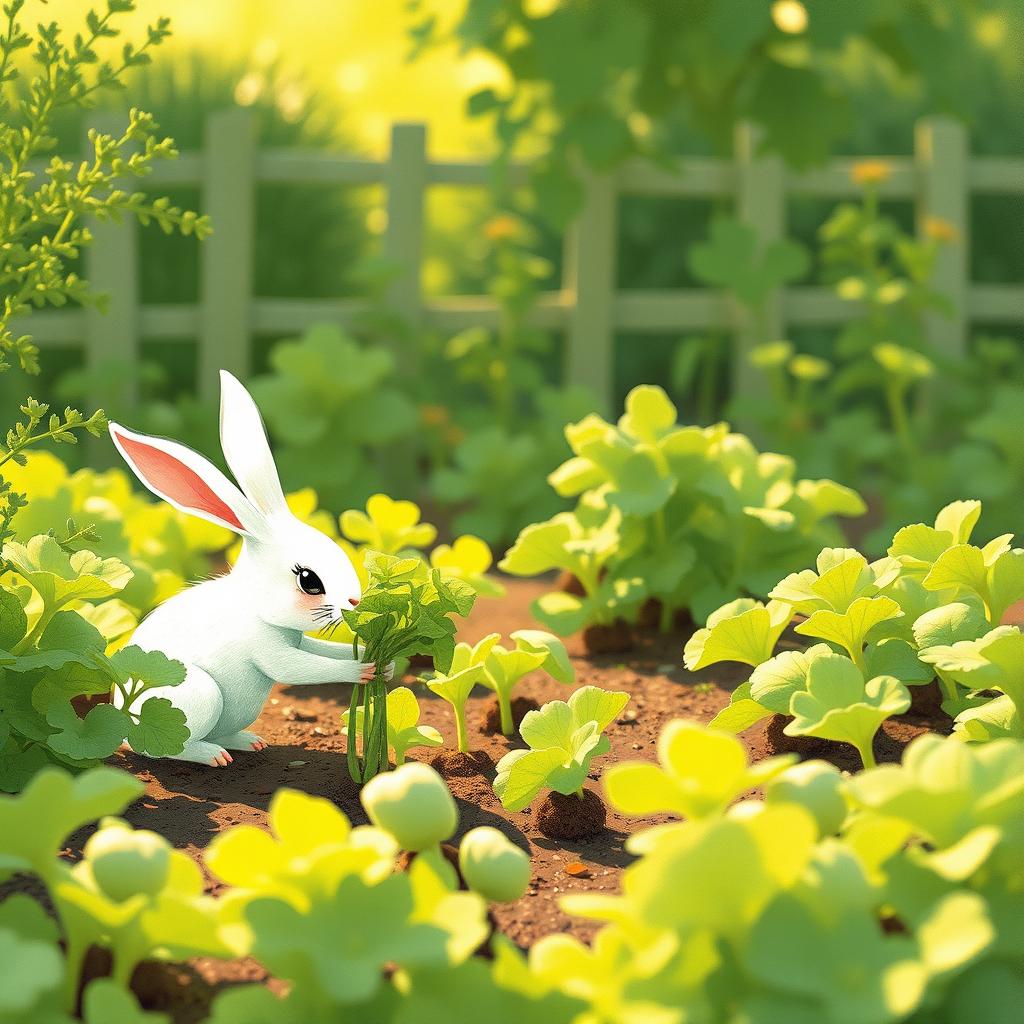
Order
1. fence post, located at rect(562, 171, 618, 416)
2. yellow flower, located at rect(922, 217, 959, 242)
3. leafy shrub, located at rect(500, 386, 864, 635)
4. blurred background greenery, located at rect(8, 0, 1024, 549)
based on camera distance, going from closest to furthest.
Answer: leafy shrub, located at rect(500, 386, 864, 635) → blurred background greenery, located at rect(8, 0, 1024, 549) → yellow flower, located at rect(922, 217, 959, 242) → fence post, located at rect(562, 171, 618, 416)

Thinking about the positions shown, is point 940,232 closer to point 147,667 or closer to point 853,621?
point 853,621

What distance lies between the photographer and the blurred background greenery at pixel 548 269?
499cm

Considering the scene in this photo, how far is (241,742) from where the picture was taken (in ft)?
8.81


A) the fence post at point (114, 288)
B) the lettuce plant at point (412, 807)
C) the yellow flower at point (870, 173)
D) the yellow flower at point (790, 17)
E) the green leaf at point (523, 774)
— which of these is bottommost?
the green leaf at point (523, 774)

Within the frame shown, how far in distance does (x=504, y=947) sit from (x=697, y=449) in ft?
5.71

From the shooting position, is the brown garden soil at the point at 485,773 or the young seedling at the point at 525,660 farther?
the young seedling at the point at 525,660

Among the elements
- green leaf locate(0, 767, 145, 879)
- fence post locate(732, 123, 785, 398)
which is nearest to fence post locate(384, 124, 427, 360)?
fence post locate(732, 123, 785, 398)

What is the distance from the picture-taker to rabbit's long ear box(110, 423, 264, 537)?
2.59 meters

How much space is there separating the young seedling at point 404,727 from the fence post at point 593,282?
138 inches

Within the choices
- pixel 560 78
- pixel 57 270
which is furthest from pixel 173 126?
pixel 57 270

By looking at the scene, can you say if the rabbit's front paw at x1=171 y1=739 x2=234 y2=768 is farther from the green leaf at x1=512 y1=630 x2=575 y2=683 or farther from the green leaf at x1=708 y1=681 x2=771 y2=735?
the green leaf at x1=708 y1=681 x2=771 y2=735

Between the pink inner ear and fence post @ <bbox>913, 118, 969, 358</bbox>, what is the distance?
4202 mm

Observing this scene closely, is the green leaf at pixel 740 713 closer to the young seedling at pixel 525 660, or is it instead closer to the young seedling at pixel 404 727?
the young seedling at pixel 525 660

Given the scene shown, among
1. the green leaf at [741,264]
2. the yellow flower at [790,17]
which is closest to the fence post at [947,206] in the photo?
the yellow flower at [790,17]
